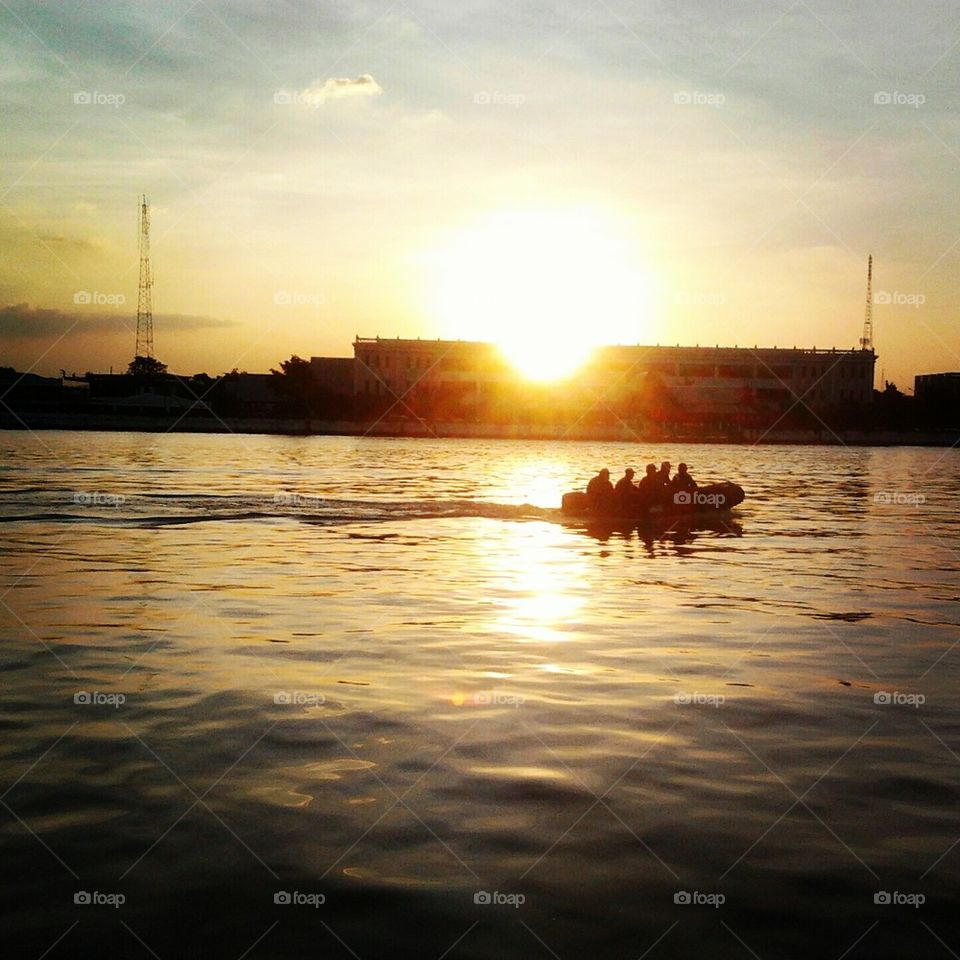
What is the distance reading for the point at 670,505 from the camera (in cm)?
3347

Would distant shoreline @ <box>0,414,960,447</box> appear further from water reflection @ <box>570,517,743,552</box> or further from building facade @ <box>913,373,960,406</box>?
water reflection @ <box>570,517,743,552</box>

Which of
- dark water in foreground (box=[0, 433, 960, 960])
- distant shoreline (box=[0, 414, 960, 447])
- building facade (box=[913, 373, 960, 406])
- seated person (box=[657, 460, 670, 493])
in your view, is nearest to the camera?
dark water in foreground (box=[0, 433, 960, 960])

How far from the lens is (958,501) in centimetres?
4678

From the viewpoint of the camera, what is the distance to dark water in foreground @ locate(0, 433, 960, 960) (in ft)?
21.4

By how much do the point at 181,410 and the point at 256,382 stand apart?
29.9 metres

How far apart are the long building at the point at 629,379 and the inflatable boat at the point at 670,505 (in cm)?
12759

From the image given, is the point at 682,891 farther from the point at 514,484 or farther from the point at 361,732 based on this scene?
the point at 514,484

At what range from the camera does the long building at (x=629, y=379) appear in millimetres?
165875

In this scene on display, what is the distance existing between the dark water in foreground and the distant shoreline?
128827 millimetres

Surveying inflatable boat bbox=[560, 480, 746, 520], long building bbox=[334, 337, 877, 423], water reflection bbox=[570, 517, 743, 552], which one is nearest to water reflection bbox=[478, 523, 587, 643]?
water reflection bbox=[570, 517, 743, 552]

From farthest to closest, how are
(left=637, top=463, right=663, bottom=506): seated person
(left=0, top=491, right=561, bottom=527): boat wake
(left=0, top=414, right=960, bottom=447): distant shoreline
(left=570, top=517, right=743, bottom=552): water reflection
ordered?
(left=0, top=414, right=960, bottom=447): distant shoreline < (left=637, top=463, right=663, bottom=506): seated person < (left=0, top=491, right=561, bottom=527): boat wake < (left=570, top=517, right=743, bottom=552): water reflection

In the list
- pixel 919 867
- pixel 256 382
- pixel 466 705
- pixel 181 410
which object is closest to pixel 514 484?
pixel 466 705

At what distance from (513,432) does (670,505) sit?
11912 centimetres

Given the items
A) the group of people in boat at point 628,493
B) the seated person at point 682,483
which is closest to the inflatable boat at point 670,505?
the group of people in boat at point 628,493
